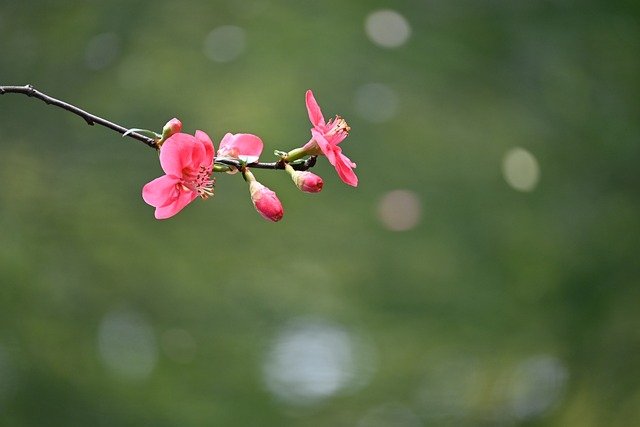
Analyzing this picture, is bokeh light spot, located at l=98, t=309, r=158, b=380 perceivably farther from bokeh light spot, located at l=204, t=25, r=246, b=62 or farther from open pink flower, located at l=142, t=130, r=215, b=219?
open pink flower, located at l=142, t=130, r=215, b=219

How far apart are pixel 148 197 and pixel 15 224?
1.43 metres

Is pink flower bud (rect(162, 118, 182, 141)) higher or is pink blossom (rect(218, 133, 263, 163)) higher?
pink blossom (rect(218, 133, 263, 163))

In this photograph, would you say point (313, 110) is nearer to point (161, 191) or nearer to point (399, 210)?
point (161, 191)

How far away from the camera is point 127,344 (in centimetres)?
200

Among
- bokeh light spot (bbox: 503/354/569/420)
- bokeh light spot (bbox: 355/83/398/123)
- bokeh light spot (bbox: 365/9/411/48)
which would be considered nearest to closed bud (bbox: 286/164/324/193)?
bokeh light spot (bbox: 503/354/569/420)

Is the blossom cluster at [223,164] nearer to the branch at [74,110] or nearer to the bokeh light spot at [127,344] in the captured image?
the branch at [74,110]

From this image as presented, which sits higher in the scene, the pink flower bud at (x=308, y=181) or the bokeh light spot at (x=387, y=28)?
the bokeh light spot at (x=387, y=28)

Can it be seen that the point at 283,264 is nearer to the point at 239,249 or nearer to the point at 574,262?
the point at 239,249

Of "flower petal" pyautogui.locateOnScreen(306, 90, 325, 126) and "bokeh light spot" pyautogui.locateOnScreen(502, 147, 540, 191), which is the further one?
"bokeh light spot" pyautogui.locateOnScreen(502, 147, 540, 191)

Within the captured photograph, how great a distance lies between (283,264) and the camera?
215cm

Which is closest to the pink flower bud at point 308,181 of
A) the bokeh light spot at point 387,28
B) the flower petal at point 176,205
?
the flower petal at point 176,205

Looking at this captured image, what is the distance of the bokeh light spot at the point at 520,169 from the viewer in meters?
2.35

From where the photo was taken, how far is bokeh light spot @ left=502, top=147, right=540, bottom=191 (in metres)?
2.35

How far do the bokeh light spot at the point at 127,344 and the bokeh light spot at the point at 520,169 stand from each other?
104 centimetres
